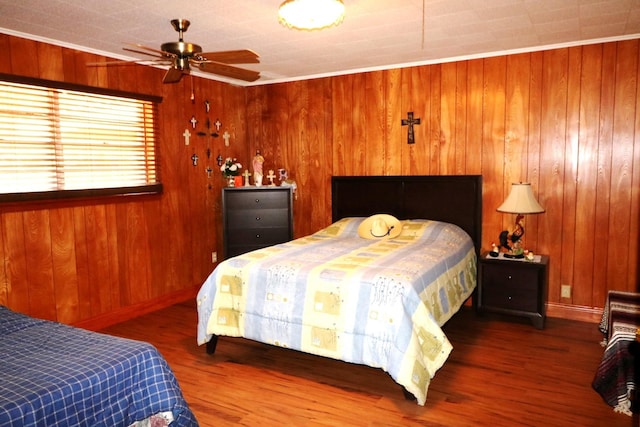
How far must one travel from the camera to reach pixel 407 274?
2863 mm

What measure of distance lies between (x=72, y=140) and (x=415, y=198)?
121 inches

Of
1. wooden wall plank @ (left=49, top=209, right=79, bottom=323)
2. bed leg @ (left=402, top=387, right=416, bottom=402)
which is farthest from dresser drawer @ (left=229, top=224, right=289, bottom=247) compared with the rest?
bed leg @ (left=402, top=387, right=416, bottom=402)

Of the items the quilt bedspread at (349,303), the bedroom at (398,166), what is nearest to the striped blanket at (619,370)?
the quilt bedspread at (349,303)

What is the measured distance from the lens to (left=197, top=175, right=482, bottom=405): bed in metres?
2.68

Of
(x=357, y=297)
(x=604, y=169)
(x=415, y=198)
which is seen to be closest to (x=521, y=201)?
(x=604, y=169)

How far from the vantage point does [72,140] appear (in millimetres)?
3742

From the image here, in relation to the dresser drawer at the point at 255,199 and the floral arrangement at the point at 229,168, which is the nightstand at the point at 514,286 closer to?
the dresser drawer at the point at 255,199

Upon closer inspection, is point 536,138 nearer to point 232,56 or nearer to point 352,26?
point 352,26

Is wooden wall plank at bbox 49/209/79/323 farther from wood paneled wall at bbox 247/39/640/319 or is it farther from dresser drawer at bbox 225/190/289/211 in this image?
wood paneled wall at bbox 247/39/640/319

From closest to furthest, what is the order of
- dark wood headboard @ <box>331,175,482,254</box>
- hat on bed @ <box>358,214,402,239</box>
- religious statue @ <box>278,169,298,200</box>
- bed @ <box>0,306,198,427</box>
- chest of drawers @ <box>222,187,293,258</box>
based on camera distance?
bed @ <box>0,306,198,427</box> → hat on bed @ <box>358,214,402,239</box> → dark wood headboard @ <box>331,175,482,254</box> → chest of drawers @ <box>222,187,293,258</box> → religious statue @ <box>278,169,298,200</box>

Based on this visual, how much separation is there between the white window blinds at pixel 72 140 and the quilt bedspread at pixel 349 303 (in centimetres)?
151

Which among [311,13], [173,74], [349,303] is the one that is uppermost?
[311,13]

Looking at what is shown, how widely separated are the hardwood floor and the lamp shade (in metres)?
0.96

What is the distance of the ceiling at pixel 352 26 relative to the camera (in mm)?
2908
